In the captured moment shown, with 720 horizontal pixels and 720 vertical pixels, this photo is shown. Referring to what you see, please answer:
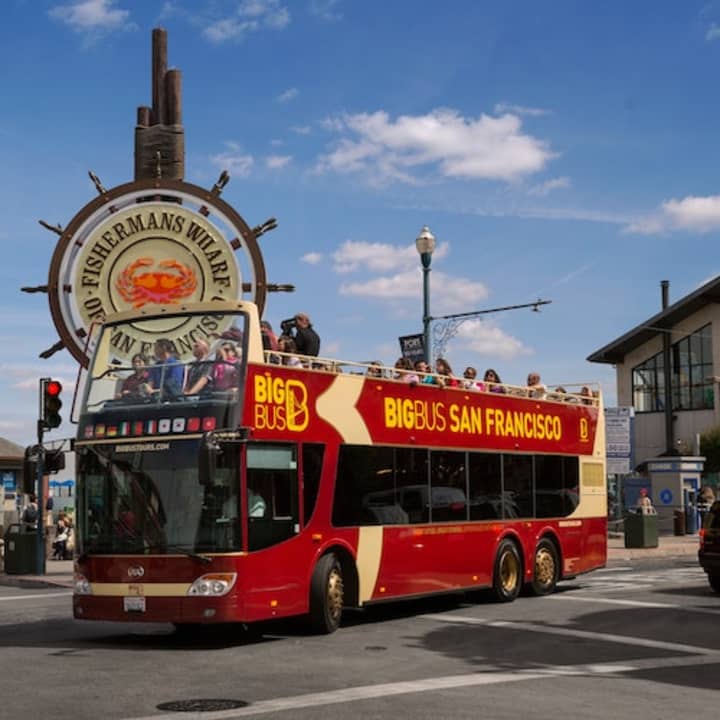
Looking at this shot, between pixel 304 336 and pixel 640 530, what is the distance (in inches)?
865

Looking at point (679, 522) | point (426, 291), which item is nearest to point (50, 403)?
point (426, 291)

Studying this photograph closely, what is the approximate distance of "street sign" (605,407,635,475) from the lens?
3788 cm

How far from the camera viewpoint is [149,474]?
14273 mm

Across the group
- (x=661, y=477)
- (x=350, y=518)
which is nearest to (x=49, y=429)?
→ (x=350, y=518)

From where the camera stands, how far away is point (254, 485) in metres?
14.2

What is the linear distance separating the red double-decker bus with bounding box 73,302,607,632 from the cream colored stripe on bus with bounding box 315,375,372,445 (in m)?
0.02

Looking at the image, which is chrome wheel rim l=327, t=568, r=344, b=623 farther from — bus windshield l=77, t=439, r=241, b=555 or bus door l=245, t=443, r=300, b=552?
bus windshield l=77, t=439, r=241, b=555

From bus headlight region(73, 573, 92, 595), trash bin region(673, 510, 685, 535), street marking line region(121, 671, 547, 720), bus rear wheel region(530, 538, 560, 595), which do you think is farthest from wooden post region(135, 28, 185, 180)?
trash bin region(673, 510, 685, 535)

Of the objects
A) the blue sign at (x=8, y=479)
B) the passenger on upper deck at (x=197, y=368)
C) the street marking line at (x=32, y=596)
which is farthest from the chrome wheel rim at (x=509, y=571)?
the blue sign at (x=8, y=479)

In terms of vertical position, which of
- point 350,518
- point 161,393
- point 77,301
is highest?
point 77,301

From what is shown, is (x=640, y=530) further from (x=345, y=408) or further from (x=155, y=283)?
(x=345, y=408)

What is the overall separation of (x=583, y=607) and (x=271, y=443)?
640cm

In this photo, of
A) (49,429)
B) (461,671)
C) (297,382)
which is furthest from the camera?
(49,429)

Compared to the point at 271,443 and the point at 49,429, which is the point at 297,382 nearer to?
the point at 271,443
